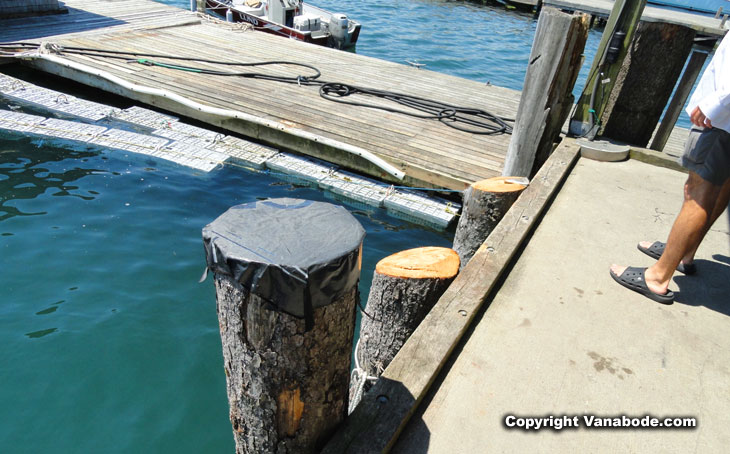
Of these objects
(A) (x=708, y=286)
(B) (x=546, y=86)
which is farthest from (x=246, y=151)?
(A) (x=708, y=286)

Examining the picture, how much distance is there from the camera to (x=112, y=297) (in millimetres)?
4324

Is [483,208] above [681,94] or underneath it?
underneath

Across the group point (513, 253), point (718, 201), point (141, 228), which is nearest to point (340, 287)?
point (513, 253)

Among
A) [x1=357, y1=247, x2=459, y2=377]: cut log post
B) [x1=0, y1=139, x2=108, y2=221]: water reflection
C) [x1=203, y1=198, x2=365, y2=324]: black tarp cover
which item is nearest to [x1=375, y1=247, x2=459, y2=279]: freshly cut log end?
[x1=357, y1=247, x2=459, y2=377]: cut log post

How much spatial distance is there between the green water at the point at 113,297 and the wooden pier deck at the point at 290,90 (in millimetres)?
756

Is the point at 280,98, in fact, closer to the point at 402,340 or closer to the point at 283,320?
the point at 402,340

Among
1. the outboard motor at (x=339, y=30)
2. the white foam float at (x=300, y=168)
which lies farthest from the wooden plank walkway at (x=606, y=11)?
the white foam float at (x=300, y=168)

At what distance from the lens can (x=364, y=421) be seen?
1.83 metres

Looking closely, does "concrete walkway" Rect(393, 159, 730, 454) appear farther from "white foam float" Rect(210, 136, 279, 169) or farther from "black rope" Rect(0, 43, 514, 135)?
"white foam float" Rect(210, 136, 279, 169)

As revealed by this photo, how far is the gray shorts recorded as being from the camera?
252 centimetres

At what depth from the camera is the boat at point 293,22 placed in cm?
1358

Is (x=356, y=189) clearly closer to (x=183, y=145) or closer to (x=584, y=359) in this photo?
(x=183, y=145)

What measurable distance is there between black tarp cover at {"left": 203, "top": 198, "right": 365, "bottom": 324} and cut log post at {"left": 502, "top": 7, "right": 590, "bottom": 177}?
313 cm

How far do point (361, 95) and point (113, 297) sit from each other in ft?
16.4
